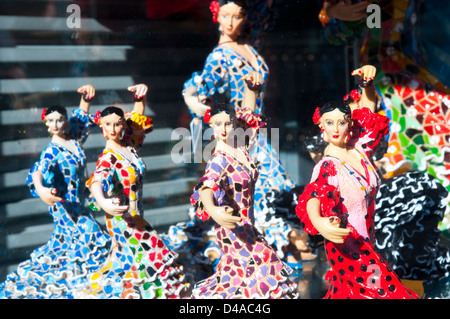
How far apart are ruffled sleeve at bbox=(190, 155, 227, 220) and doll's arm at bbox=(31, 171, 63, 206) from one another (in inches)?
34.5

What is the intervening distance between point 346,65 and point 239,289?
75.9 inches

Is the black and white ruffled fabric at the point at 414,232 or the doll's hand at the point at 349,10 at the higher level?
the doll's hand at the point at 349,10

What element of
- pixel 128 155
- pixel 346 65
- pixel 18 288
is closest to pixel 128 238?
pixel 128 155

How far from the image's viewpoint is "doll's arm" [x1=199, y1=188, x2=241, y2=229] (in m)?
3.21

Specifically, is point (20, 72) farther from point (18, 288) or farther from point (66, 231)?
point (18, 288)

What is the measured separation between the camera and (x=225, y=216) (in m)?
3.20

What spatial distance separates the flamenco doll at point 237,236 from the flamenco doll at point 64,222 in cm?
89

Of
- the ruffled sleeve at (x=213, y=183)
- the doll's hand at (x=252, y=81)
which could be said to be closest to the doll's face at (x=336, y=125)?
the ruffled sleeve at (x=213, y=183)

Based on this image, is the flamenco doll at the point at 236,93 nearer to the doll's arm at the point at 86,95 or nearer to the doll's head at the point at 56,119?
the doll's arm at the point at 86,95

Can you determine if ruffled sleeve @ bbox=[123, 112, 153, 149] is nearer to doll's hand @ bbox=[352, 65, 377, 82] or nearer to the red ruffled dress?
the red ruffled dress

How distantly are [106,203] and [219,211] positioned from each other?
576 millimetres

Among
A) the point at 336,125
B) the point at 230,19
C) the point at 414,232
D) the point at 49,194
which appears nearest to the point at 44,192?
the point at 49,194

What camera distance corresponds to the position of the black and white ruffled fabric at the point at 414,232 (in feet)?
12.7

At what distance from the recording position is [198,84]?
169 inches
